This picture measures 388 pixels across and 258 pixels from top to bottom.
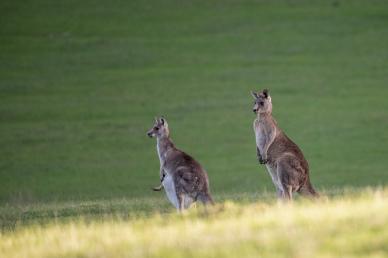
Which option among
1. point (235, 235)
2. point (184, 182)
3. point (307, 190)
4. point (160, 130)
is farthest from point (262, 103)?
point (235, 235)

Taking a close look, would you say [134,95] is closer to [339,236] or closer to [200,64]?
[200,64]

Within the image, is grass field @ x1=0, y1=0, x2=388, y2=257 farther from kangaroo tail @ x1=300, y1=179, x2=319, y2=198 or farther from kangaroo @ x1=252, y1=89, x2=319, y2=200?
kangaroo tail @ x1=300, y1=179, x2=319, y2=198

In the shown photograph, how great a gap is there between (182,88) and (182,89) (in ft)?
0.53

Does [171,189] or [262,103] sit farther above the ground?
[262,103]

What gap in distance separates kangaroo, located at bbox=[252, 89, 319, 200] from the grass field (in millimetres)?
10050

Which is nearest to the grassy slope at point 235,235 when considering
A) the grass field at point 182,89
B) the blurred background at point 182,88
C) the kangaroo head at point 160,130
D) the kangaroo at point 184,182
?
the kangaroo at point 184,182

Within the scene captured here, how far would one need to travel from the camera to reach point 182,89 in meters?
46.3

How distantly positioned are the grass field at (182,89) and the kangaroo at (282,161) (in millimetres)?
→ 10050

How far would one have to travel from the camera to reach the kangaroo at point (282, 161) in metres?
15.8

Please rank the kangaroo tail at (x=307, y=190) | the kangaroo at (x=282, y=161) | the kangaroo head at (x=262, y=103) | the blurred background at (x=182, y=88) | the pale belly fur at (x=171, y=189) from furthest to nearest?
the blurred background at (x=182, y=88)
the kangaroo head at (x=262, y=103)
the pale belly fur at (x=171, y=189)
the kangaroo tail at (x=307, y=190)
the kangaroo at (x=282, y=161)

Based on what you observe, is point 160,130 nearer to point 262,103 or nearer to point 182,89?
point 262,103

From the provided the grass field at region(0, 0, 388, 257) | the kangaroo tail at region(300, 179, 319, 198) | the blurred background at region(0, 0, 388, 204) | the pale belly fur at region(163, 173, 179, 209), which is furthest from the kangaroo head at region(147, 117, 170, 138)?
the blurred background at region(0, 0, 388, 204)

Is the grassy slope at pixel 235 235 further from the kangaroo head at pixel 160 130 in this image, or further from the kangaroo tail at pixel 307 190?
the kangaroo head at pixel 160 130

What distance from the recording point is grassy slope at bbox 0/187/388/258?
9.83 metres
